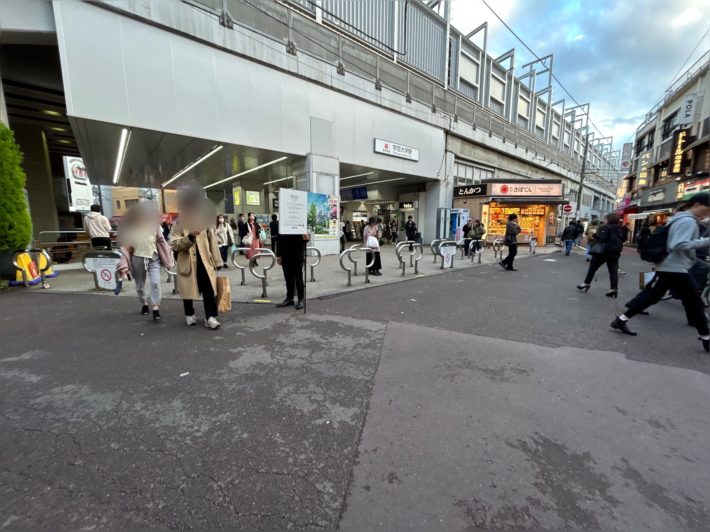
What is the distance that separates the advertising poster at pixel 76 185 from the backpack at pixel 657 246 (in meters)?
21.5

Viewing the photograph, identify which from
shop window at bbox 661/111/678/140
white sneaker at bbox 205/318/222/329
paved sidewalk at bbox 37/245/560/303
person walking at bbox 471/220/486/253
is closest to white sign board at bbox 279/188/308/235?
paved sidewalk at bbox 37/245/560/303

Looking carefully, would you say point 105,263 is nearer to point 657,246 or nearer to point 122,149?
point 122,149

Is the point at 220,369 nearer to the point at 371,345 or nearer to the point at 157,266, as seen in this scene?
the point at 371,345

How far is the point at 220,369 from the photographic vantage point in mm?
3033

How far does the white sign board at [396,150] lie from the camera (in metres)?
15.0

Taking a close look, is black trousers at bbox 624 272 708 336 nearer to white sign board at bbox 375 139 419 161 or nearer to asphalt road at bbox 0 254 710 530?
asphalt road at bbox 0 254 710 530

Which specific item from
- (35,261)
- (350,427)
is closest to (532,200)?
(350,427)

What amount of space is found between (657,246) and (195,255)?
20.2 feet

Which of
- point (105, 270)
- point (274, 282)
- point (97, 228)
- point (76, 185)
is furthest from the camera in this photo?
point (76, 185)

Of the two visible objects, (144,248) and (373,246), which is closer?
(144,248)

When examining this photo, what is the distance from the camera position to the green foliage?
6.34 meters

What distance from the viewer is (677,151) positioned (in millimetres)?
21062

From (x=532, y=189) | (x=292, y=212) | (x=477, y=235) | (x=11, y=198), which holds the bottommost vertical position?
(x=477, y=235)

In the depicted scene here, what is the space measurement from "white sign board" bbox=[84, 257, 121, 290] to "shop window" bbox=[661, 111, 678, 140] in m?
35.6
